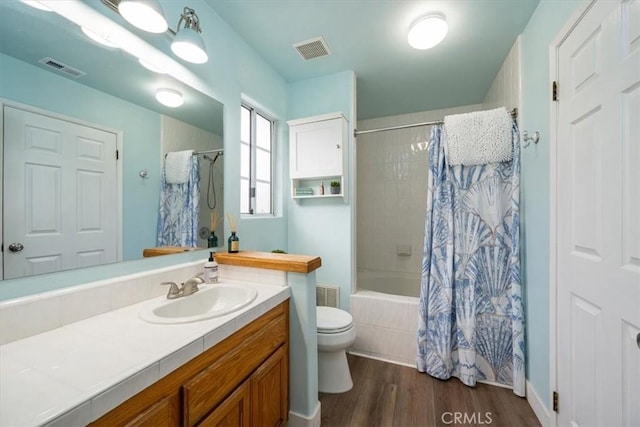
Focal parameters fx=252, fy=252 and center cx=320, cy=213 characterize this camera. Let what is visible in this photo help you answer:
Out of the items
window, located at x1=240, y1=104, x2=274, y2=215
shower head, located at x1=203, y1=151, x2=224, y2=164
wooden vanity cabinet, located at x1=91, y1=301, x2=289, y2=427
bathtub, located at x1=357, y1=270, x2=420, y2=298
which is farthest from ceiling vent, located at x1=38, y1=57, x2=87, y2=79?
bathtub, located at x1=357, y1=270, x2=420, y2=298

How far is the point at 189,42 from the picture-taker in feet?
4.22

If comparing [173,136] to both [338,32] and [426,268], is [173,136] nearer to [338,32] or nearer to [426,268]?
[338,32]

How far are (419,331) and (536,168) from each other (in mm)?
1342

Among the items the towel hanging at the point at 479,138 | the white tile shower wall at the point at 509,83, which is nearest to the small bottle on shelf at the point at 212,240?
the towel hanging at the point at 479,138

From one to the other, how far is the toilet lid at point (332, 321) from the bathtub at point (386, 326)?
0.34m

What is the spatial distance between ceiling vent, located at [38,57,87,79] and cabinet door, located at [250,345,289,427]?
1.40m

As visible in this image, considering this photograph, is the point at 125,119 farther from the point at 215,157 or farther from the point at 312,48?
the point at 312,48

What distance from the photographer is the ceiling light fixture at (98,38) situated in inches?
40.7

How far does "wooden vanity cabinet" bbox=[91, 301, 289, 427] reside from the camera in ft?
2.22

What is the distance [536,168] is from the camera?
1511 millimetres

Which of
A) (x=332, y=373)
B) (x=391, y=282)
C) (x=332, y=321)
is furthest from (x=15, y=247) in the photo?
(x=391, y=282)

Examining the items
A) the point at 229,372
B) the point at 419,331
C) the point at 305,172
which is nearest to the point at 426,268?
the point at 419,331

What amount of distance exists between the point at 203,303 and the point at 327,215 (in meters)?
1.35

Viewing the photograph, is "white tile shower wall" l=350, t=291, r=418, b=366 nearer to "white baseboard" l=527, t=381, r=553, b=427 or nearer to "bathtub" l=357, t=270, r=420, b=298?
"white baseboard" l=527, t=381, r=553, b=427
